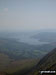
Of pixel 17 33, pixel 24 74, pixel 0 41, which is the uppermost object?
pixel 17 33

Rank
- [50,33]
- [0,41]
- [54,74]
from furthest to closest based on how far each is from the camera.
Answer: [50,33]
[0,41]
[54,74]

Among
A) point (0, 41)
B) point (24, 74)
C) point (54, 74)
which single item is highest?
point (0, 41)

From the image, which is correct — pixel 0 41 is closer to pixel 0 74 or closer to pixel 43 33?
pixel 43 33

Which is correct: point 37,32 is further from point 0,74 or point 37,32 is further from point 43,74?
Answer: point 43,74

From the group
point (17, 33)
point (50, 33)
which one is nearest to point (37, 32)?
point (50, 33)

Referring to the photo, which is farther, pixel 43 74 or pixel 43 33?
pixel 43 33

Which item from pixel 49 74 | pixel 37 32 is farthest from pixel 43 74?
pixel 37 32

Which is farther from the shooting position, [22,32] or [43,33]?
[22,32]

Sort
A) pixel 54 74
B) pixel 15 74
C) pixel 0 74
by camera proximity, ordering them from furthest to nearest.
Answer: pixel 15 74
pixel 0 74
pixel 54 74

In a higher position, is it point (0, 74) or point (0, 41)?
point (0, 41)

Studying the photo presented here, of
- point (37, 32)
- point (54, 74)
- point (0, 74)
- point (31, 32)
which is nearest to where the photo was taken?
point (54, 74)
